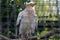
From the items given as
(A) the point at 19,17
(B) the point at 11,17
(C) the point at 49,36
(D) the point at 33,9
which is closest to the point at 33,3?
(D) the point at 33,9

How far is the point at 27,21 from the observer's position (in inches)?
66.9

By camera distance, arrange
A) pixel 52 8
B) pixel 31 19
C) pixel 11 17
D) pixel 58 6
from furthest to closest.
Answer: pixel 31 19
pixel 11 17
pixel 52 8
pixel 58 6

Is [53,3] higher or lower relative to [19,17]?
higher

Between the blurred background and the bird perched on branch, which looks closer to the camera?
the blurred background

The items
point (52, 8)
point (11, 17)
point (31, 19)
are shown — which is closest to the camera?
point (52, 8)

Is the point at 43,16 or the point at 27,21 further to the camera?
the point at 27,21

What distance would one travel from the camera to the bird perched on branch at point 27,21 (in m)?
1.70

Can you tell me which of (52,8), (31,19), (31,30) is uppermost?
(52,8)

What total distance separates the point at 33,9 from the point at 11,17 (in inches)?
13.3

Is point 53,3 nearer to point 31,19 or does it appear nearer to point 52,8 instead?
point 52,8

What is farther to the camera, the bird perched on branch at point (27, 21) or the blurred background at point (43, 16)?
the bird perched on branch at point (27, 21)

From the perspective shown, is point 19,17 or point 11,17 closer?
point 11,17

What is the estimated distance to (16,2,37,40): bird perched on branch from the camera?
1698 mm

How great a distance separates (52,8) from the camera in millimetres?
1380
